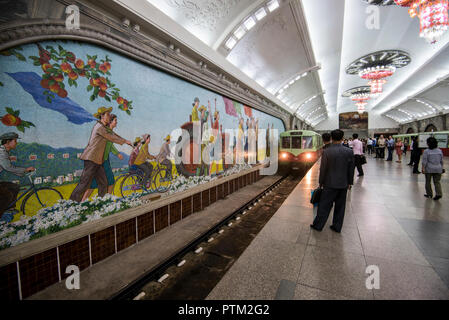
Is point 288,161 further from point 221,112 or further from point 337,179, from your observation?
point 337,179

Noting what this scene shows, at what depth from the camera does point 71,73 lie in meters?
2.49

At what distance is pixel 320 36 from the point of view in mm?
8633

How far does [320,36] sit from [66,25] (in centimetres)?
992

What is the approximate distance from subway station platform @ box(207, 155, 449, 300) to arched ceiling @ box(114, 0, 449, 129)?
4.27m

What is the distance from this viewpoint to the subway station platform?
1.98 meters

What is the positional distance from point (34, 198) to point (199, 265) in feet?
7.50

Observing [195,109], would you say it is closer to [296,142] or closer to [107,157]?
[107,157]

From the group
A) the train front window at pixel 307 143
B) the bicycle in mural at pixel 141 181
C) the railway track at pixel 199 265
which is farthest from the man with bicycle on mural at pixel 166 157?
the train front window at pixel 307 143

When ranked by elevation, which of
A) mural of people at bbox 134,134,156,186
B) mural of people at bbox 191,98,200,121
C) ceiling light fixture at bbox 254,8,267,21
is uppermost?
ceiling light fixture at bbox 254,8,267,21

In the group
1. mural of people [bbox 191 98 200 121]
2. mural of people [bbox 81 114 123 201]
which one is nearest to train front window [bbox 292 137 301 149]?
mural of people [bbox 191 98 200 121]

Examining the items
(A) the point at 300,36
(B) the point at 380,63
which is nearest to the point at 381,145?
(B) the point at 380,63

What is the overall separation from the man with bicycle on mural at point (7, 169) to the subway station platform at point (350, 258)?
8.05ft

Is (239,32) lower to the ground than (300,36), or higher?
lower

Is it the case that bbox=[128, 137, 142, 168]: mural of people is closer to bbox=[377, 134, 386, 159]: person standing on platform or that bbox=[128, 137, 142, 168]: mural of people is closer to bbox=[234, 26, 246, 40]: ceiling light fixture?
bbox=[234, 26, 246, 40]: ceiling light fixture
